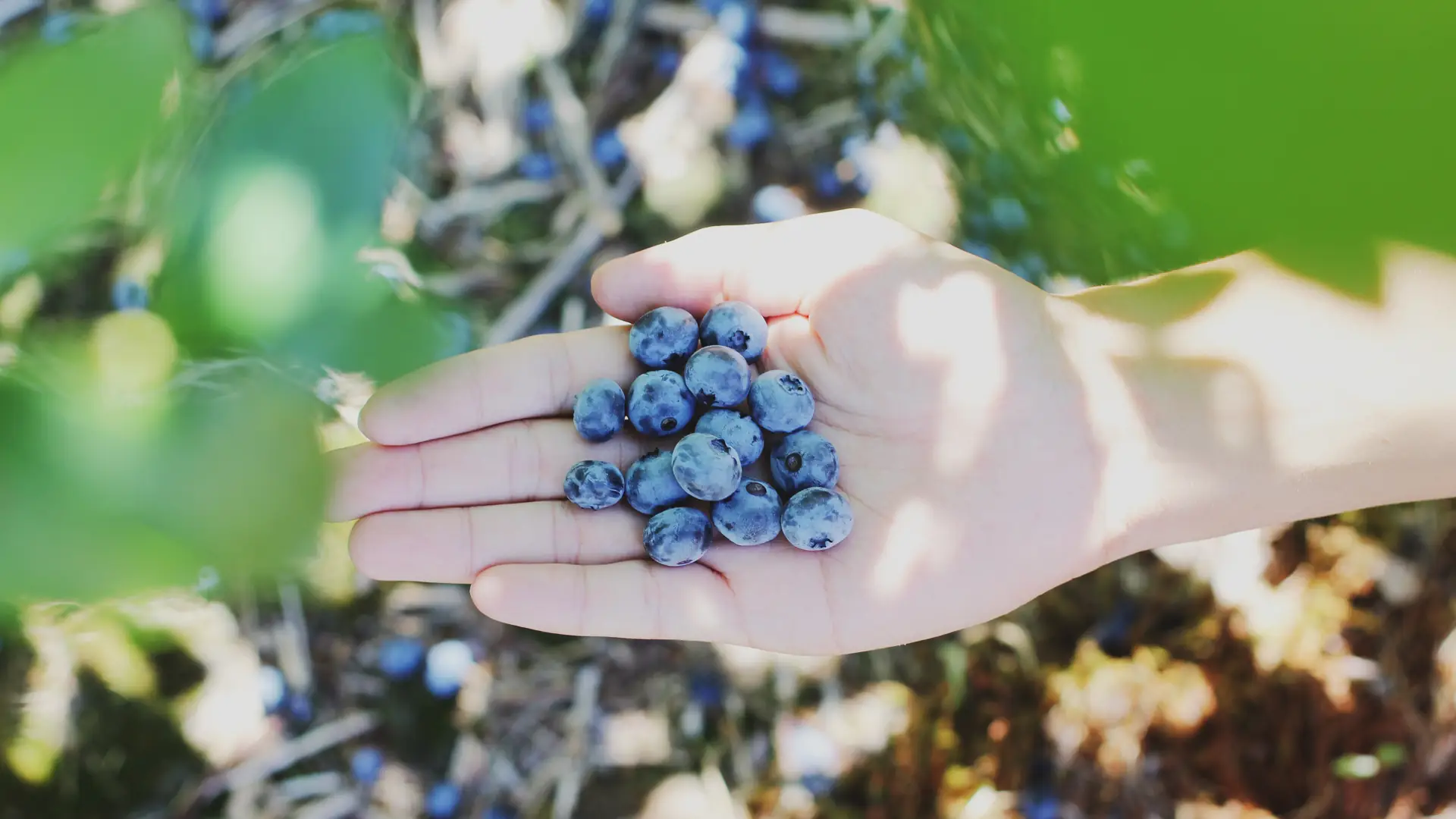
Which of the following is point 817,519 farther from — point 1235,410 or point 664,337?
point 1235,410

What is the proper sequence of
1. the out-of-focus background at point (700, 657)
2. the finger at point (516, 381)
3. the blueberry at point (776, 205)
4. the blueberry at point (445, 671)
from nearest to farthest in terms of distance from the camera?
the finger at point (516, 381), the out-of-focus background at point (700, 657), the blueberry at point (445, 671), the blueberry at point (776, 205)

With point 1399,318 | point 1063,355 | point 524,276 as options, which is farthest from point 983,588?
point 524,276

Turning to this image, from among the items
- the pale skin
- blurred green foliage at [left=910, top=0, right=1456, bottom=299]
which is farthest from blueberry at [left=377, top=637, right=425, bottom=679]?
blurred green foliage at [left=910, top=0, right=1456, bottom=299]

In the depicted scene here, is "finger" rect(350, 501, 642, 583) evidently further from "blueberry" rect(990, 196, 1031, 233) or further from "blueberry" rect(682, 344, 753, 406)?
"blueberry" rect(990, 196, 1031, 233)

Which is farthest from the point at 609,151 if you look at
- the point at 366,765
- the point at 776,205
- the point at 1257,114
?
the point at 1257,114

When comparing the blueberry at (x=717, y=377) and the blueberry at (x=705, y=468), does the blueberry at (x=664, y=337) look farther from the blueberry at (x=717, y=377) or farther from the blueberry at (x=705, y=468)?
the blueberry at (x=705, y=468)

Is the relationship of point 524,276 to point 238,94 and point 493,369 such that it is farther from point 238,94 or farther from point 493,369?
point 238,94

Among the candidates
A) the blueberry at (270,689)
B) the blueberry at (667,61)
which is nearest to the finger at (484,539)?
the blueberry at (270,689)
